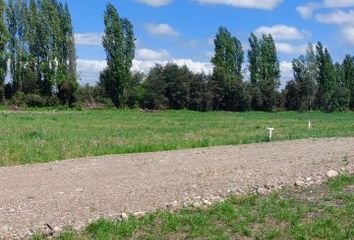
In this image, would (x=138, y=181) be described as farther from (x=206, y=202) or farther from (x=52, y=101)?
(x=52, y=101)

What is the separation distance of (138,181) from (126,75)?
230 feet

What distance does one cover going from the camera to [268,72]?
10100 cm

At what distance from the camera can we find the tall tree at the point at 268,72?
9556cm

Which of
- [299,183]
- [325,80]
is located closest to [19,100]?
[325,80]

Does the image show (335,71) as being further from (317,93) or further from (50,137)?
(50,137)

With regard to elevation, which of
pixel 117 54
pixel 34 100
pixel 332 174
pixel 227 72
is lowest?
pixel 332 174

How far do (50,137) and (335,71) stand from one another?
301 feet

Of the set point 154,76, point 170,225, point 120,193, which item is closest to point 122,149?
point 120,193

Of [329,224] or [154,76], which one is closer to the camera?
[329,224]

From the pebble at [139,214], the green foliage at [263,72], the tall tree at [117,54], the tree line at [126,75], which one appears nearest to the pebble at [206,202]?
the pebble at [139,214]

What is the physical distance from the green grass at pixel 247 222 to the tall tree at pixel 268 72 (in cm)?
8578

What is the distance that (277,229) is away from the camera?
860cm

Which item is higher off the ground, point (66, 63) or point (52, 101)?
point (66, 63)

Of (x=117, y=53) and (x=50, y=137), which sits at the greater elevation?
(x=117, y=53)
